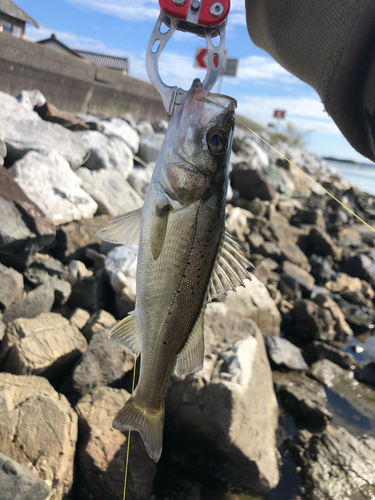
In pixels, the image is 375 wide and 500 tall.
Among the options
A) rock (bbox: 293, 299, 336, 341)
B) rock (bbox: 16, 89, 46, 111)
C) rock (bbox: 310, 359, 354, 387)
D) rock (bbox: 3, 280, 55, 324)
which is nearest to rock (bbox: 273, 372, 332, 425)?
rock (bbox: 310, 359, 354, 387)

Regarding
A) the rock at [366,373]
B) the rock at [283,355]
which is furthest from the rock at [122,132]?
the rock at [366,373]

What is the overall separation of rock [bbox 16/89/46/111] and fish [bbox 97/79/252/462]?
21.7ft

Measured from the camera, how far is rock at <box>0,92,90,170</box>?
623 cm

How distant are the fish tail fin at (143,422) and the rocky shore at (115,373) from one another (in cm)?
125

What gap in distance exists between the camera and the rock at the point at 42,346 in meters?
3.83

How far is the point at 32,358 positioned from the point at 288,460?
3006 mm

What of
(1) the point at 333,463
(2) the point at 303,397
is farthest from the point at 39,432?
(2) the point at 303,397

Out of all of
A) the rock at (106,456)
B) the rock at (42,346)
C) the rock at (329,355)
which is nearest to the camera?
the rock at (106,456)

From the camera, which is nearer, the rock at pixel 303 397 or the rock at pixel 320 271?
the rock at pixel 303 397

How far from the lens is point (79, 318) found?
4.78 meters

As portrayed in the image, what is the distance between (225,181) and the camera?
2.05 m

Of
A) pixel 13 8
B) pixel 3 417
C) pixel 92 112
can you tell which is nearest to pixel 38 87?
pixel 92 112

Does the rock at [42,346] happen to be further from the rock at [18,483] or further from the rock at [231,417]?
the rock at [231,417]

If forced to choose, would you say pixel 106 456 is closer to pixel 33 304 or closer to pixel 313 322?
pixel 33 304
